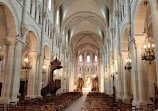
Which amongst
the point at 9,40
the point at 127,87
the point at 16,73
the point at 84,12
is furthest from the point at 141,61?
the point at 84,12

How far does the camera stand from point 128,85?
1354 centimetres

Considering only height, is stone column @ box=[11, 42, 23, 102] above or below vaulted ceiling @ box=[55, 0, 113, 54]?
below

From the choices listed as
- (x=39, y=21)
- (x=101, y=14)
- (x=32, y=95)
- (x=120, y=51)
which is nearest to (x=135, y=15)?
(x=120, y=51)

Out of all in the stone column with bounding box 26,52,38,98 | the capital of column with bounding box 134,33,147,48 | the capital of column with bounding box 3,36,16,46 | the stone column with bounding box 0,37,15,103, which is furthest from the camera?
the stone column with bounding box 26,52,38,98

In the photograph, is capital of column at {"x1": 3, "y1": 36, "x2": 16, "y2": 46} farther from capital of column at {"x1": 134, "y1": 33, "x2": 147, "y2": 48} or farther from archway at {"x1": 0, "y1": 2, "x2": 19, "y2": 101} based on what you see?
capital of column at {"x1": 134, "y1": 33, "x2": 147, "y2": 48}

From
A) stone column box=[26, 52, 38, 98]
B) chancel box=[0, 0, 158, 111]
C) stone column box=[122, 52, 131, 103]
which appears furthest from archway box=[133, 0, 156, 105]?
stone column box=[26, 52, 38, 98]

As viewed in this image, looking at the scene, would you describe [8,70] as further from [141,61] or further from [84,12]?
[84,12]

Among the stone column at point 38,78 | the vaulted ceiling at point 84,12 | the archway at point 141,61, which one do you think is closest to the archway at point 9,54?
the stone column at point 38,78

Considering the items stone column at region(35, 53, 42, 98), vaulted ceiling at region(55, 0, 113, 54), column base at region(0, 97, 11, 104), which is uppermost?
vaulted ceiling at region(55, 0, 113, 54)

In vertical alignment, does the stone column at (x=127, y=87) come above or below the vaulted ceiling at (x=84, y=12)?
below

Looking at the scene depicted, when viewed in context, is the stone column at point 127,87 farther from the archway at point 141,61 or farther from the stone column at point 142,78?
the stone column at point 142,78

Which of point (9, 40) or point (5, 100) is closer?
point (5, 100)

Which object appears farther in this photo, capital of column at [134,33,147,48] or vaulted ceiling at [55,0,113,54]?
vaulted ceiling at [55,0,113,54]

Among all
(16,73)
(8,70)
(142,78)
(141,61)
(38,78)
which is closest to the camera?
(142,78)
